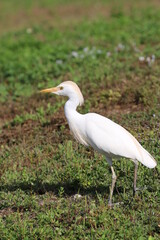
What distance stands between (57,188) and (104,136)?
1.04m

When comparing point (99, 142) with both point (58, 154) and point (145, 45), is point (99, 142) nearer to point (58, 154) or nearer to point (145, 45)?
point (58, 154)

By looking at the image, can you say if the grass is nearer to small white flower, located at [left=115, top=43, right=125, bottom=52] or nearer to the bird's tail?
small white flower, located at [left=115, top=43, right=125, bottom=52]

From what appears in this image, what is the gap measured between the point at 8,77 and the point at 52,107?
246 centimetres

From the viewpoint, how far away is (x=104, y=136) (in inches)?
204

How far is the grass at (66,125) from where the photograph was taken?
496 cm

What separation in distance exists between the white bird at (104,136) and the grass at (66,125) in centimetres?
44

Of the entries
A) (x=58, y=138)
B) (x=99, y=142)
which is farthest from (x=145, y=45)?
(x=99, y=142)

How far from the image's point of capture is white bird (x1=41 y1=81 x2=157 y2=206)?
5.09 meters

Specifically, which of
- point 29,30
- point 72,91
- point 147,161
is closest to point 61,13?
point 29,30

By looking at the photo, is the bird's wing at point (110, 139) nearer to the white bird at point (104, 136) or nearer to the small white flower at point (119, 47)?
the white bird at point (104, 136)

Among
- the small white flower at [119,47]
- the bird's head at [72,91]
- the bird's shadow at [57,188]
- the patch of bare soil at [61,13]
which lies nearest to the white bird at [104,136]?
the bird's head at [72,91]

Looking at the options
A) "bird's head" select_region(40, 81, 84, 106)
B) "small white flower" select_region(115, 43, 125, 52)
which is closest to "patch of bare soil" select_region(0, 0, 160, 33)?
"small white flower" select_region(115, 43, 125, 52)

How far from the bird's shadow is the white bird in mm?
430

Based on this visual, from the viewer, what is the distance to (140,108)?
7.71 metres
